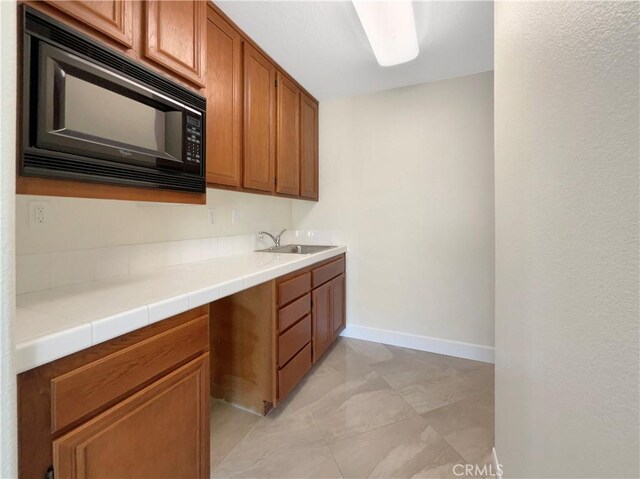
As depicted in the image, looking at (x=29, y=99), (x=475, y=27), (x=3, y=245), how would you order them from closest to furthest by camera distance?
(x=3, y=245)
(x=29, y=99)
(x=475, y=27)

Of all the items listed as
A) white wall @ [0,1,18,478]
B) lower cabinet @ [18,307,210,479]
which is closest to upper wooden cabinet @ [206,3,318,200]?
lower cabinet @ [18,307,210,479]

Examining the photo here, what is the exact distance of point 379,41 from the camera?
65.2 inches

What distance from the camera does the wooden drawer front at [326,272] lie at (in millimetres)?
2109

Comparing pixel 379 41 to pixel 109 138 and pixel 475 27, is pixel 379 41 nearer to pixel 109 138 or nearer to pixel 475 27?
pixel 475 27

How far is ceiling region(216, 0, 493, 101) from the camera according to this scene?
1557 mm

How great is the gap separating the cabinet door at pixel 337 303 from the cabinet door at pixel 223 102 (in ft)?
4.24

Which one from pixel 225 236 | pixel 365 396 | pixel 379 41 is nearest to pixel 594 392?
pixel 365 396

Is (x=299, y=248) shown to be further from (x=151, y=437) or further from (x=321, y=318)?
(x=151, y=437)

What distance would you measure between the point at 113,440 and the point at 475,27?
263 centimetres

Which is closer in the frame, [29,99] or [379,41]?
[29,99]

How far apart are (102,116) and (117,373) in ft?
2.63

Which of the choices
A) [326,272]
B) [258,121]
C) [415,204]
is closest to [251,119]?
[258,121]

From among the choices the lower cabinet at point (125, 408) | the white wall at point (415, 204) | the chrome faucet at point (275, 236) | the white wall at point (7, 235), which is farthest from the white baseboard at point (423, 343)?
the white wall at point (7, 235)

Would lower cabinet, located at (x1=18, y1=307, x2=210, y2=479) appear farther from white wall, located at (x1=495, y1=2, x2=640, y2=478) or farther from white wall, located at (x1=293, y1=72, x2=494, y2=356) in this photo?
white wall, located at (x1=293, y1=72, x2=494, y2=356)
